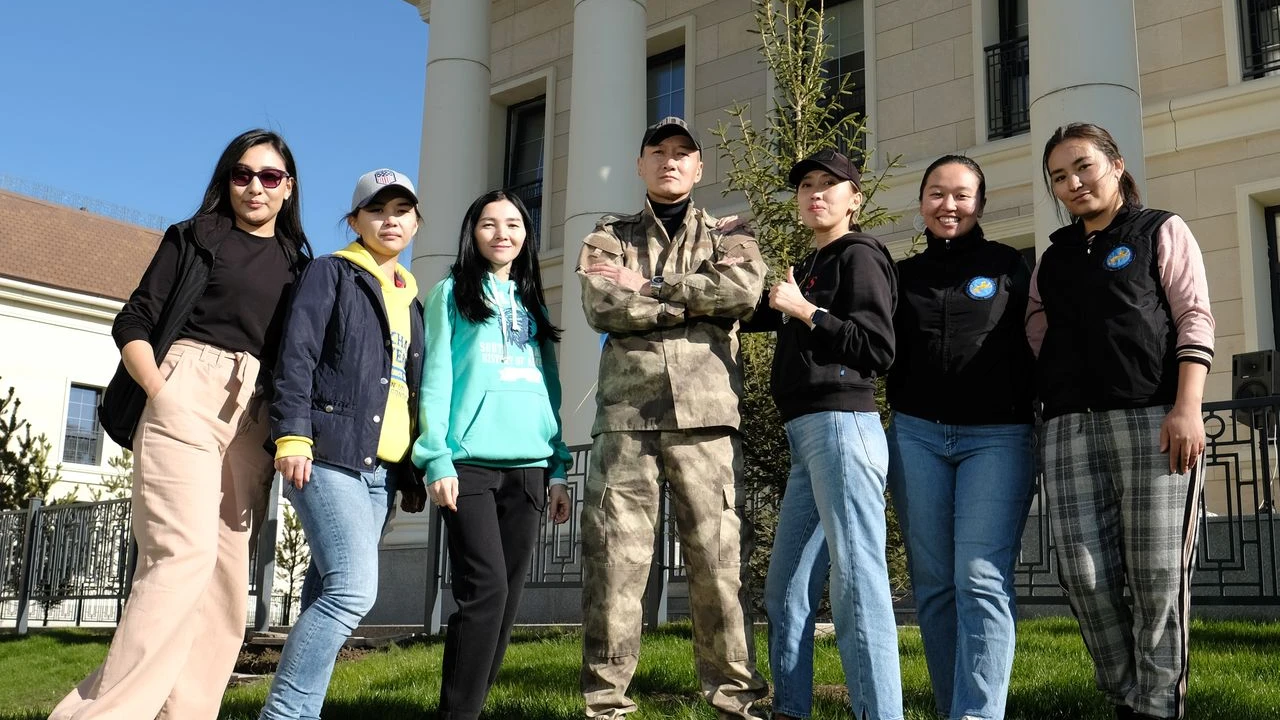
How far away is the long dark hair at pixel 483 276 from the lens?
4.43 meters

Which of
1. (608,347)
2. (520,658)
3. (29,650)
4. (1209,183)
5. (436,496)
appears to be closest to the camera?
(436,496)

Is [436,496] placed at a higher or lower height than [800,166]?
lower

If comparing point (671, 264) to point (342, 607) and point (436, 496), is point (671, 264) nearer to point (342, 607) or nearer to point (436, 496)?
point (436, 496)

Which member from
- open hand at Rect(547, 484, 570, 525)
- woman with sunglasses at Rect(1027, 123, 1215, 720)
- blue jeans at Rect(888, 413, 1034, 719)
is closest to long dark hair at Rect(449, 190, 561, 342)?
open hand at Rect(547, 484, 570, 525)

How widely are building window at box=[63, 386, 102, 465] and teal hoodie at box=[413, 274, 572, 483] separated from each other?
3786 centimetres

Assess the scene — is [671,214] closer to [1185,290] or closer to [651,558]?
[651,558]

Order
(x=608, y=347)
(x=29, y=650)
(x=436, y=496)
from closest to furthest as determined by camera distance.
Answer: (x=436, y=496) → (x=608, y=347) → (x=29, y=650)

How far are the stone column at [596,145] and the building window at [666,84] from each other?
390cm

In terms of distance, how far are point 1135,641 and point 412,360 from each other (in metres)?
2.77

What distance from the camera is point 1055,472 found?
12.7 feet

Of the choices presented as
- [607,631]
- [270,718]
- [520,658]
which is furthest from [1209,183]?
[270,718]

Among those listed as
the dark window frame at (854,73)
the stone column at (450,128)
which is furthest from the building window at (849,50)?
the stone column at (450,128)

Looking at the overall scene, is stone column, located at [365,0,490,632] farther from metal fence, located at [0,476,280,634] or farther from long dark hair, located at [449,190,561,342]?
long dark hair, located at [449,190,561,342]

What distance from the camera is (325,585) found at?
3828mm
